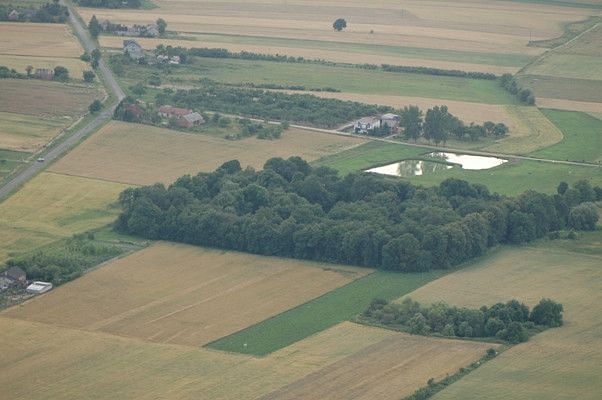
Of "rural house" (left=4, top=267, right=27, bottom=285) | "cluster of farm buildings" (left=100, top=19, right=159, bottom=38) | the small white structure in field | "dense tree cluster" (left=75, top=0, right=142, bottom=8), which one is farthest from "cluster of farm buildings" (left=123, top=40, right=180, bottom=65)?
the small white structure in field

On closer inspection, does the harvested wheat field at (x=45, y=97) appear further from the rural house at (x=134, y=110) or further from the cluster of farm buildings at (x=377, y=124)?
the cluster of farm buildings at (x=377, y=124)

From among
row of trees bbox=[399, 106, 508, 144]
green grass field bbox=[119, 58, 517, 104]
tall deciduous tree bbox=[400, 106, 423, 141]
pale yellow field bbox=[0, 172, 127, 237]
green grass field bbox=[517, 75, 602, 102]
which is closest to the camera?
pale yellow field bbox=[0, 172, 127, 237]

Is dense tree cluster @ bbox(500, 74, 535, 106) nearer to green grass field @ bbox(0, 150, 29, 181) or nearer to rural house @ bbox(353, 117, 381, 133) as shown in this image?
rural house @ bbox(353, 117, 381, 133)

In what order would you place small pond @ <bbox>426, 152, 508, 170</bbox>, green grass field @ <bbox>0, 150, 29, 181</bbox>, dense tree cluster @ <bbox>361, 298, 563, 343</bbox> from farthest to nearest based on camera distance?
small pond @ <bbox>426, 152, 508, 170</bbox>, green grass field @ <bbox>0, 150, 29, 181</bbox>, dense tree cluster @ <bbox>361, 298, 563, 343</bbox>

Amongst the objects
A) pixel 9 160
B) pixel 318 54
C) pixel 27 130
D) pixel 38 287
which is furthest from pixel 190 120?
pixel 38 287

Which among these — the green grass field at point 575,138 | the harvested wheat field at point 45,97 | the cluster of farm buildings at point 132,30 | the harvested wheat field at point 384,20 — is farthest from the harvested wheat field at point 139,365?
the harvested wheat field at point 384,20

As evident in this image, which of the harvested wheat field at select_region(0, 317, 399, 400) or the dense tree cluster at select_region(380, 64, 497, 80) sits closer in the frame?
the harvested wheat field at select_region(0, 317, 399, 400)
